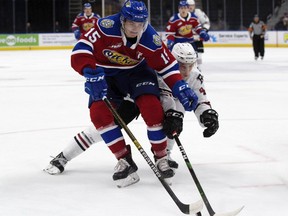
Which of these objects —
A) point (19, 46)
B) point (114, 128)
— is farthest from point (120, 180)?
point (19, 46)

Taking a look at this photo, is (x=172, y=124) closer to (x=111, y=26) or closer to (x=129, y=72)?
(x=129, y=72)

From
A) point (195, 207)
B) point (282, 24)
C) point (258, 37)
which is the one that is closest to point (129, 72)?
point (195, 207)

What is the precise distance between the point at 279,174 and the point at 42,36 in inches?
730

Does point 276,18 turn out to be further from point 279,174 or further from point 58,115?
point 279,174

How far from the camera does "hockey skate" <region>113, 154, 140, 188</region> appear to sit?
3.08m

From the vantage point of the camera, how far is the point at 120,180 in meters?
3.09

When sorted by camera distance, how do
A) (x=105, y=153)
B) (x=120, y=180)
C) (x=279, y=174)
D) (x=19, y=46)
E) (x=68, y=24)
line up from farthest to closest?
1. (x=68, y=24)
2. (x=19, y=46)
3. (x=105, y=153)
4. (x=279, y=174)
5. (x=120, y=180)

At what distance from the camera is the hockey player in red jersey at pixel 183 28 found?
33.6 feet

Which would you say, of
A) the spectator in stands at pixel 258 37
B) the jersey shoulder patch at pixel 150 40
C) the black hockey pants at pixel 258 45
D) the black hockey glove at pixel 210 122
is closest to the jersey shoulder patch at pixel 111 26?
the jersey shoulder patch at pixel 150 40

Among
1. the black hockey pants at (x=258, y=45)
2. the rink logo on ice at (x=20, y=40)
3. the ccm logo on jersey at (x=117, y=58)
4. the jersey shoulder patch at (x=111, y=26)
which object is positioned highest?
the jersey shoulder patch at (x=111, y=26)

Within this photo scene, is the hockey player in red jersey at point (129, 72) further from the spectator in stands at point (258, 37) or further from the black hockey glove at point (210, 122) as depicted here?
the spectator in stands at point (258, 37)

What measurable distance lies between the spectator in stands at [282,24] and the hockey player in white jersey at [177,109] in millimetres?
17448

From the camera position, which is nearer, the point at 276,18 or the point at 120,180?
the point at 120,180

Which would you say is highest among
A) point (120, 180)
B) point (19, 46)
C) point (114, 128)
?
point (114, 128)
